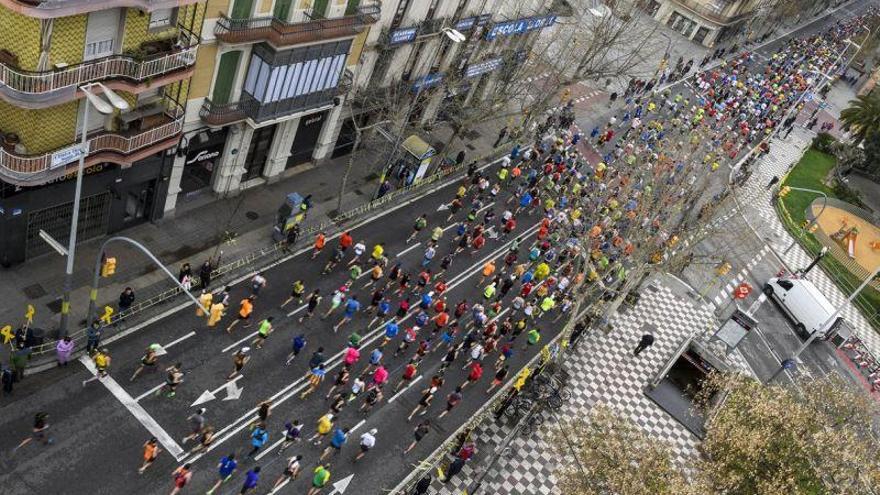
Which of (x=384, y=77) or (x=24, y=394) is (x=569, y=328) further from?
(x=24, y=394)

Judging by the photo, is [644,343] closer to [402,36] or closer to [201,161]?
[402,36]

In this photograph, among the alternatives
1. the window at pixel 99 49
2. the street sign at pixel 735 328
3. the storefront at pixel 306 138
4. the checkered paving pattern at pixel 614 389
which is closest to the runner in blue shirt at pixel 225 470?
the checkered paving pattern at pixel 614 389

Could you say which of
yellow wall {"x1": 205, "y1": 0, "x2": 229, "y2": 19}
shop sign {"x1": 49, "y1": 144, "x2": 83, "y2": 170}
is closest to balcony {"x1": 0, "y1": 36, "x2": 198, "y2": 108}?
yellow wall {"x1": 205, "y1": 0, "x2": 229, "y2": 19}

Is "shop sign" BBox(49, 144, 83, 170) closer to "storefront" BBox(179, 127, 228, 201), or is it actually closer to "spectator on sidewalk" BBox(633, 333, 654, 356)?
"storefront" BBox(179, 127, 228, 201)

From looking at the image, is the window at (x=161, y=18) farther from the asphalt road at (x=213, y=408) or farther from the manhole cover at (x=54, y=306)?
the asphalt road at (x=213, y=408)

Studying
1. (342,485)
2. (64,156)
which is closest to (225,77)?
(64,156)

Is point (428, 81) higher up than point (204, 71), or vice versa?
point (204, 71)
